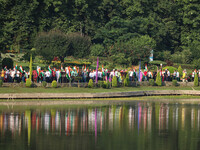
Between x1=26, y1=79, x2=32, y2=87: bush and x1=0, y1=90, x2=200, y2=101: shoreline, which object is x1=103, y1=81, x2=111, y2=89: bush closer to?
x1=0, y1=90, x2=200, y2=101: shoreline

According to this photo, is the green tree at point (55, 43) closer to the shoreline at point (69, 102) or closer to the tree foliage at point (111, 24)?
the tree foliage at point (111, 24)

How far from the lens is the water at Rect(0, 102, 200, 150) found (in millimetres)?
28094

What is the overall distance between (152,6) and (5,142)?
260 ft

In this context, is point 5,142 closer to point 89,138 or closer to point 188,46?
point 89,138

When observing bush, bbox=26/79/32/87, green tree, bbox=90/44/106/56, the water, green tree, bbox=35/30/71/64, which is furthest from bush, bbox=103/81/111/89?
green tree, bbox=90/44/106/56

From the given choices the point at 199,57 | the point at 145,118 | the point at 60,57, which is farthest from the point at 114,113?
the point at 199,57

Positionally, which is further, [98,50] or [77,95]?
[98,50]

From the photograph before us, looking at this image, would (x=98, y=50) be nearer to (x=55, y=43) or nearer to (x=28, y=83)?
(x=55, y=43)

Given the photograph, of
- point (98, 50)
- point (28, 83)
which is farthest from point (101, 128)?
point (98, 50)

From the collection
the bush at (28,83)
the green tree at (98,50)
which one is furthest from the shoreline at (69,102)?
the green tree at (98,50)

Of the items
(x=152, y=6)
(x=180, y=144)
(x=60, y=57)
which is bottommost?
(x=180, y=144)

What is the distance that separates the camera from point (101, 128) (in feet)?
109

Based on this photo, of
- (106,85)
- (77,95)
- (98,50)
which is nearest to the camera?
(77,95)

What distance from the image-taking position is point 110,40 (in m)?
93.2
